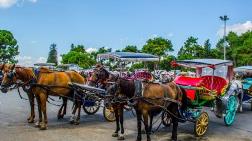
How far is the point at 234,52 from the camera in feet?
254

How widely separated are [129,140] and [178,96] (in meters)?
1.77

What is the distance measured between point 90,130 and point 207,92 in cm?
368

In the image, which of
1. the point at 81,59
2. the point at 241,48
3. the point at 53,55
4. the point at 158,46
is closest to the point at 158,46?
the point at 158,46

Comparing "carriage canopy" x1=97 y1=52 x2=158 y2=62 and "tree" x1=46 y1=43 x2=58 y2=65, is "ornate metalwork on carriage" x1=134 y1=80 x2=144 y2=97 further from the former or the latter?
"tree" x1=46 y1=43 x2=58 y2=65

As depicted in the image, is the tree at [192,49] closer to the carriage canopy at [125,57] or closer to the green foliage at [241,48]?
the green foliage at [241,48]

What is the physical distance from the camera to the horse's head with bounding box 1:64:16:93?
1117cm

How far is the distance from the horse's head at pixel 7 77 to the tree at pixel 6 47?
228 feet

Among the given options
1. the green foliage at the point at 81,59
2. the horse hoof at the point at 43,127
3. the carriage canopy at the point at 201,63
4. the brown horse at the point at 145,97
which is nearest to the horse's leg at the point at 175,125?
the brown horse at the point at 145,97

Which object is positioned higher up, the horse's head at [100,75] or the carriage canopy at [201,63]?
the carriage canopy at [201,63]

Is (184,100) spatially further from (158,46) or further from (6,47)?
(6,47)

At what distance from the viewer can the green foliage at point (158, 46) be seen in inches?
2429

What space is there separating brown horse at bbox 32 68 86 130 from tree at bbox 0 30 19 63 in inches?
2708

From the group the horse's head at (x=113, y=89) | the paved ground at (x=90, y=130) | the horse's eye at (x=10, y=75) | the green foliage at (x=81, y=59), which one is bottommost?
the paved ground at (x=90, y=130)

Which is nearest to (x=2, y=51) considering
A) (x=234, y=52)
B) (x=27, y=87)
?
(x=234, y=52)
